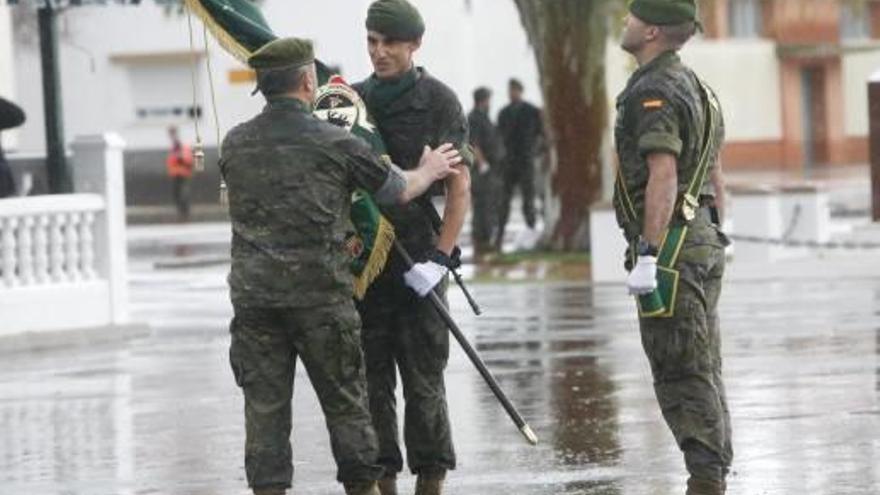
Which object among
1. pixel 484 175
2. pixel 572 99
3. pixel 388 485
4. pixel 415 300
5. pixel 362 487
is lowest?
pixel 388 485

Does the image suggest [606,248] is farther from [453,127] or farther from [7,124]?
[453,127]

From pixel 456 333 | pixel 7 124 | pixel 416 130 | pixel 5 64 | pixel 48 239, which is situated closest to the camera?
pixel 456 333

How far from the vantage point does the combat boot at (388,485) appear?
413 inches

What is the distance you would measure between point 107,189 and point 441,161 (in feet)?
32.0

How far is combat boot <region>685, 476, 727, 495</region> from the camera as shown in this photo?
977cm

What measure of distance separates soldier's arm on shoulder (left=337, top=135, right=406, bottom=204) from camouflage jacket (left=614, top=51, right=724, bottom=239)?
0.86 meters

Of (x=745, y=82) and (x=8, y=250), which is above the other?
(x=745, y=82)

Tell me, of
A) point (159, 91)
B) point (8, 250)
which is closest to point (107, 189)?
point (8, 250)

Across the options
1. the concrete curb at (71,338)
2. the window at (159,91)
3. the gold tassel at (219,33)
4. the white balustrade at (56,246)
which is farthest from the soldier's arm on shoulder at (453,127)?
the window at (159,91)

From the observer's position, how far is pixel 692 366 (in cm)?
977

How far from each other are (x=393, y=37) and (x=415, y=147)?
428 mm

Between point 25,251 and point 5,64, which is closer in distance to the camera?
point 25,251

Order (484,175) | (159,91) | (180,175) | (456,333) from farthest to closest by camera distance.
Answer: (159,91)
(180,175)
(484,175)
(456,333)

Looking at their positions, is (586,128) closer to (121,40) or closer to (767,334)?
(767,334)
